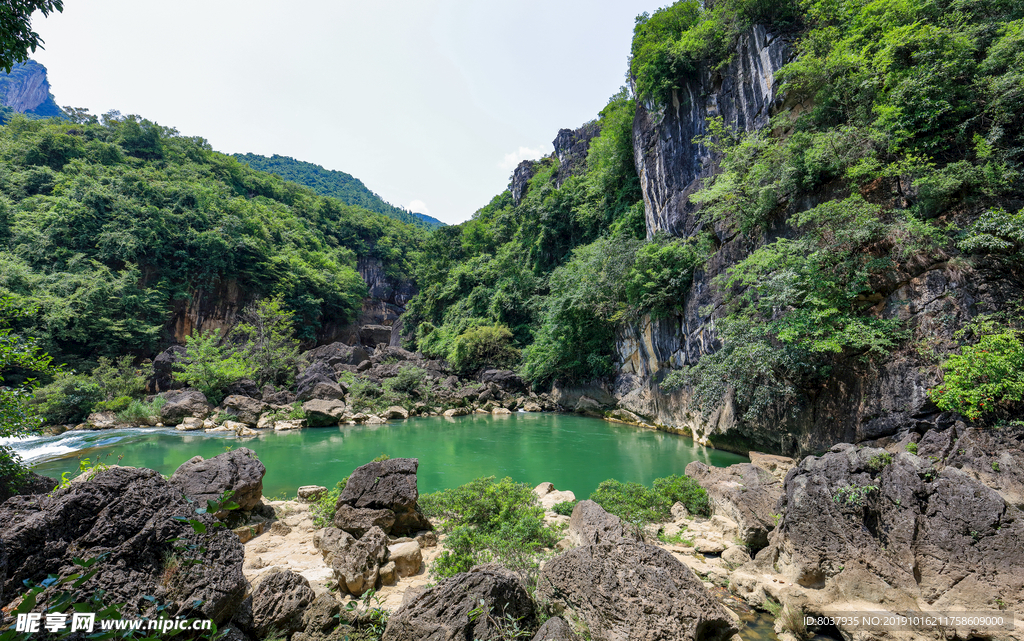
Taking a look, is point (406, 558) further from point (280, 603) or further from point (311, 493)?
point (311, 493)

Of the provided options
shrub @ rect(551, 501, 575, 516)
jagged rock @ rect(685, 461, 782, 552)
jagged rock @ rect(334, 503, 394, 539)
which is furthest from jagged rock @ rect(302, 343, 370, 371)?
jagged rock @ rect(685, 461, 782, 552)

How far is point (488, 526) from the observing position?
17.9ft

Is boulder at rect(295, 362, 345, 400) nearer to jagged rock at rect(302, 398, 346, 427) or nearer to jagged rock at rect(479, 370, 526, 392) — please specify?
jagged rock at rect(302, 398, 346, 427)

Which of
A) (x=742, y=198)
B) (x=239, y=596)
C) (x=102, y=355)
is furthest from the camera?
(x=102, y=355)

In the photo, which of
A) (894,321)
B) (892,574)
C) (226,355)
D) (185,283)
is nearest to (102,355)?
(226,355)

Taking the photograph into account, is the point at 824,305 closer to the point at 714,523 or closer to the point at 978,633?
the point at 714,523

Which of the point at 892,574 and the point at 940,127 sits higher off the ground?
the point at 940,127

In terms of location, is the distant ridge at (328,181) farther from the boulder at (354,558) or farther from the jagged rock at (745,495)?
the boulder at (354,558)

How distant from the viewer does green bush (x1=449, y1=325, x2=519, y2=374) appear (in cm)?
2555

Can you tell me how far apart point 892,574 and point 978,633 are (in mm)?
625

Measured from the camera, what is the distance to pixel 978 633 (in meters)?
3.26

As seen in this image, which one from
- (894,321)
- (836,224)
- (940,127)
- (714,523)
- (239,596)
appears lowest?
(714,523)

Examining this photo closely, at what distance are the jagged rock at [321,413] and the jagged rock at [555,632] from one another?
16850 mm

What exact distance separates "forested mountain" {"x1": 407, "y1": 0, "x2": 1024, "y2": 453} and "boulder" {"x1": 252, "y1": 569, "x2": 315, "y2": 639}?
347 inches
